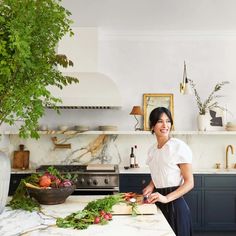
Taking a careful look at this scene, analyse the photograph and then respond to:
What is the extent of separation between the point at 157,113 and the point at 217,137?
2651 millimetres

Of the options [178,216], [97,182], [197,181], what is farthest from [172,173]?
[197,181]

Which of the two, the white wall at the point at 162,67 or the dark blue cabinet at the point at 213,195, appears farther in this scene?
the white wall at the point at 162,67

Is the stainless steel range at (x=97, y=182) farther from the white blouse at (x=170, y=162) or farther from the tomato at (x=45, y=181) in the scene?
the tomato at (x=45, y=181)

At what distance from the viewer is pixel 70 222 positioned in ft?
5.31

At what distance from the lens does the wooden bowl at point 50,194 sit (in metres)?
2.02

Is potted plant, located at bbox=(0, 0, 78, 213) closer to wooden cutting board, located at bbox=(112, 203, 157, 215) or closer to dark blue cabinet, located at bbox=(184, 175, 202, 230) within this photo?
wooden cutting board, located at bbox=(112, 203, 157, 215)

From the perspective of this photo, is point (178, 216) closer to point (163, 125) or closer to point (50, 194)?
point (163, 125)

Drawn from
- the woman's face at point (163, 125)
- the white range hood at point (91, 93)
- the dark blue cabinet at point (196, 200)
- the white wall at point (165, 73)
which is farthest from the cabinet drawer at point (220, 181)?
the woman's face at point (163, 125)

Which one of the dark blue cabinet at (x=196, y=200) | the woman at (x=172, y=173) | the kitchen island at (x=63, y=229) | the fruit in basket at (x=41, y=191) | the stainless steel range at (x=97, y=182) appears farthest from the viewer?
the dark blue cabinet at (x=196, y=200)

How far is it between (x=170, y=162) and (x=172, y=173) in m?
0.09

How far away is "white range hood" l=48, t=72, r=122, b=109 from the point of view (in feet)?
14.0

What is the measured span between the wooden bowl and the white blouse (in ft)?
2.37

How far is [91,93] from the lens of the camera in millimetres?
4281

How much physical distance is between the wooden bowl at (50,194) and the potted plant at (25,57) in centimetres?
27
